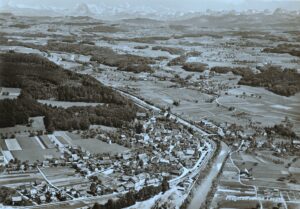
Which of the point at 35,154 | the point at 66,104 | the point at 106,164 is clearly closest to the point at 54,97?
the point at 66,104

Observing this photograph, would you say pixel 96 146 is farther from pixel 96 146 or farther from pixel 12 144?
pixel 12 144

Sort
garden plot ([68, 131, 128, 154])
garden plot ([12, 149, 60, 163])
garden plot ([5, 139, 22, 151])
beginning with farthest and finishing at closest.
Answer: garden plot ([68, 131, 128, 154]) → garden plot ([5, 139, 22, 151]) → garden plot ([12, 149, 60, 163])

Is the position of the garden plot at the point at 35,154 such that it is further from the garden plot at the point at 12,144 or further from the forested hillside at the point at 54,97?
the forested hillside at the point at 54,97

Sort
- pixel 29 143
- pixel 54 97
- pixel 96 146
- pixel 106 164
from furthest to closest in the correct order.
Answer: pixel 54 97
pixel 96 146
pixel 29 143
pixel 106 164

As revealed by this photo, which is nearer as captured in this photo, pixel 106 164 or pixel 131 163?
pixel 106 164

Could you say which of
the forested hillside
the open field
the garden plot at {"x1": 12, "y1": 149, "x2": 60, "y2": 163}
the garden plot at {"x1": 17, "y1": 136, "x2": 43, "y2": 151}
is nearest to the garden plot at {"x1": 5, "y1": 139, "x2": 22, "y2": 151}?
the garden plot at {"x1": 17, "y1": 136, "x2": 43, "y2": 151}

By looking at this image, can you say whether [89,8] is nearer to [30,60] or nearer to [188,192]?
[30,60]

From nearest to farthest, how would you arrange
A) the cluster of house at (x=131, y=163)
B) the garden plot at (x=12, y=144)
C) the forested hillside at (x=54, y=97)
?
the cluster of house at (x=131, y=163)
the garden plot at (x=12, y=144)
the forested hillside at (x=54, y=97)

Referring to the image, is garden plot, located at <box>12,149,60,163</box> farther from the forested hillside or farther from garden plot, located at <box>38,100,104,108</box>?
garden plot, located at <box>38,100,104,108</box>

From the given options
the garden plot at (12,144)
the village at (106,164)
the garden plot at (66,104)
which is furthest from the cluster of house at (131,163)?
the garden plot at (66,104)

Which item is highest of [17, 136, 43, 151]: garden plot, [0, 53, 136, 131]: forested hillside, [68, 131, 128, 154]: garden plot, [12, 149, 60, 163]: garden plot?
[0, 53, 136, 131]: forested hillside

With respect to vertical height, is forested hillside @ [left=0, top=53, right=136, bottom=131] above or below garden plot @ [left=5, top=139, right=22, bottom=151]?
above
